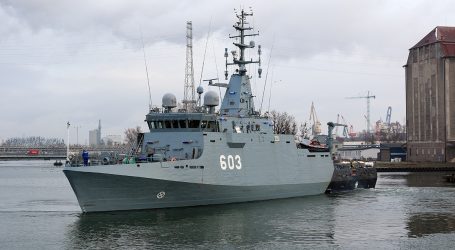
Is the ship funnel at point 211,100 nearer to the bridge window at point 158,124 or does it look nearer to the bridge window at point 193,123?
the bridge window at point 193,123

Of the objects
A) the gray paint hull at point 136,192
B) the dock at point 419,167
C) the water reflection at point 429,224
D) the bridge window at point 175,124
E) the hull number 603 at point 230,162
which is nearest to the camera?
the water reflection at point 429,224

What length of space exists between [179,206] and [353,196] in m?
16.1

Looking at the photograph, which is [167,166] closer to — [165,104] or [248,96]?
[165,104]

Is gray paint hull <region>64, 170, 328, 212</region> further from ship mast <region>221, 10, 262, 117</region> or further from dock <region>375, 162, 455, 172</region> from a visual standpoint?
dock <region>375, 162, 455, 172</region>

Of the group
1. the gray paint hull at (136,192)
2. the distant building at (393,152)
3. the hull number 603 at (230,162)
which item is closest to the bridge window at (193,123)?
the hull number 603 at (230,162)

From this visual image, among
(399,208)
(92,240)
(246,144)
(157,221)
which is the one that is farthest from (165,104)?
(399,208)

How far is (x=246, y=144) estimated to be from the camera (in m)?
33.1

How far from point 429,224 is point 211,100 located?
13.0m

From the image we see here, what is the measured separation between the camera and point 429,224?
89.1 ft

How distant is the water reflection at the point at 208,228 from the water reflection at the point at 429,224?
3.56 meters

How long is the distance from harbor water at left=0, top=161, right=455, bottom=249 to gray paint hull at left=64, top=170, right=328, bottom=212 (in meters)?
0.44

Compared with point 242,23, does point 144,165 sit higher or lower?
lower

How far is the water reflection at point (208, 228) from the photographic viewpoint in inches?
884

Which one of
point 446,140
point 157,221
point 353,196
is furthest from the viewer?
point 446,140
